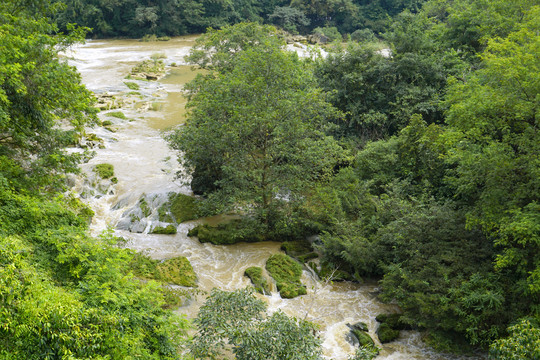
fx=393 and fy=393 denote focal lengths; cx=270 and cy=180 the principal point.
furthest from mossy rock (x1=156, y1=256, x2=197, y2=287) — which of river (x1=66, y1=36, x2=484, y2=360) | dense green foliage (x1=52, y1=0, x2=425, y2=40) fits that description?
dense green foliage (x1=52, y1=0, x2=425, y2=40)

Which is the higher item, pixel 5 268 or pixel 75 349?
pixel 5 268

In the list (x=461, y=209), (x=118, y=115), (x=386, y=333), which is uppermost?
(x=461, y=209)

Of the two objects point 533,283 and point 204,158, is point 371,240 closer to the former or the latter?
point 533,283

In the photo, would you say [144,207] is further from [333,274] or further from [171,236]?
[333,274]

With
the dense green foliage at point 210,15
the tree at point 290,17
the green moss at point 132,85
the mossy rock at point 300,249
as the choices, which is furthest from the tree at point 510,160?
the tree at point 290,17

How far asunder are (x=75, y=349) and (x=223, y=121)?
11540 millimetres

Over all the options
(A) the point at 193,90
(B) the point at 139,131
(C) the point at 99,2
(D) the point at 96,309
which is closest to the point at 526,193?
(D) the point at 96,309

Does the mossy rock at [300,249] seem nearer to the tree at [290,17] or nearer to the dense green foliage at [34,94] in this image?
the dense green foliage at [34,94]

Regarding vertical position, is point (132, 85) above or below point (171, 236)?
above

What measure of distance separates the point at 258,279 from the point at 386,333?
4.45 m

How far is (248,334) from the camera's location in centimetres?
816

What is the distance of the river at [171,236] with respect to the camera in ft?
38.6

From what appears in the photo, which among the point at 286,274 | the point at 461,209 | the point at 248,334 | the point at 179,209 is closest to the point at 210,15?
the point at 179,209

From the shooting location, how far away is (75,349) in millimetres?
5852
